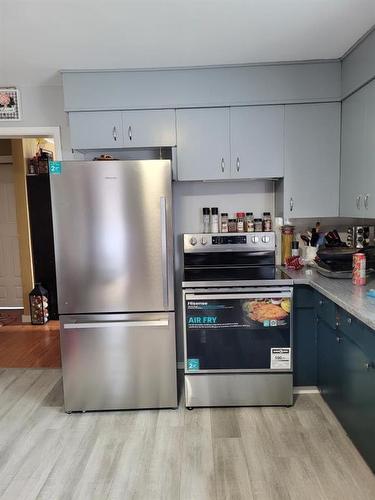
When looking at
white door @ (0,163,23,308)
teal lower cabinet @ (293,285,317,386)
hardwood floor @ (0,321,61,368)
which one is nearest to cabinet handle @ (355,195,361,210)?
Answer: teal lower cabinet @ (293,285,317,386)

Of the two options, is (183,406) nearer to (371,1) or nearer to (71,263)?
(71,263)

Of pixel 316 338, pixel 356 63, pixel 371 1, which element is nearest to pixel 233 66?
pixel 356 63

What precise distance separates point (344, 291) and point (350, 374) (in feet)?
1.47

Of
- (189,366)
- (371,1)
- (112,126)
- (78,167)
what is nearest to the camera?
(371,1)

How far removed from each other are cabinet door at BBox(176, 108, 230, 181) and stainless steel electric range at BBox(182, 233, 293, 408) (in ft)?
2.54

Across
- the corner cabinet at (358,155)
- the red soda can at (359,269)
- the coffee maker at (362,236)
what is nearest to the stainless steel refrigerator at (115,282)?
the red soda can at (359,269)

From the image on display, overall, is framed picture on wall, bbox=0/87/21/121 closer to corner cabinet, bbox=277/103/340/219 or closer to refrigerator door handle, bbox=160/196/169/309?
refrigerator door handle, bbox=160/196/169/309

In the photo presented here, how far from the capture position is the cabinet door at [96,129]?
A: 2693 mm

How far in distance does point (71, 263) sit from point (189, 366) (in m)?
1.03

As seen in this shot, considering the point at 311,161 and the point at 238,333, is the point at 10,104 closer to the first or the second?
the point at 311,161

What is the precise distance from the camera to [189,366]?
2.52 m

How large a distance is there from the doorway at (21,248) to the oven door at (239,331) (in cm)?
170

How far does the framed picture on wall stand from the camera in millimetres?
2949

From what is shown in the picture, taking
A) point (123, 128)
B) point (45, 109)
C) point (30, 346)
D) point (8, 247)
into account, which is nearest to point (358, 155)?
point (123, 128)
